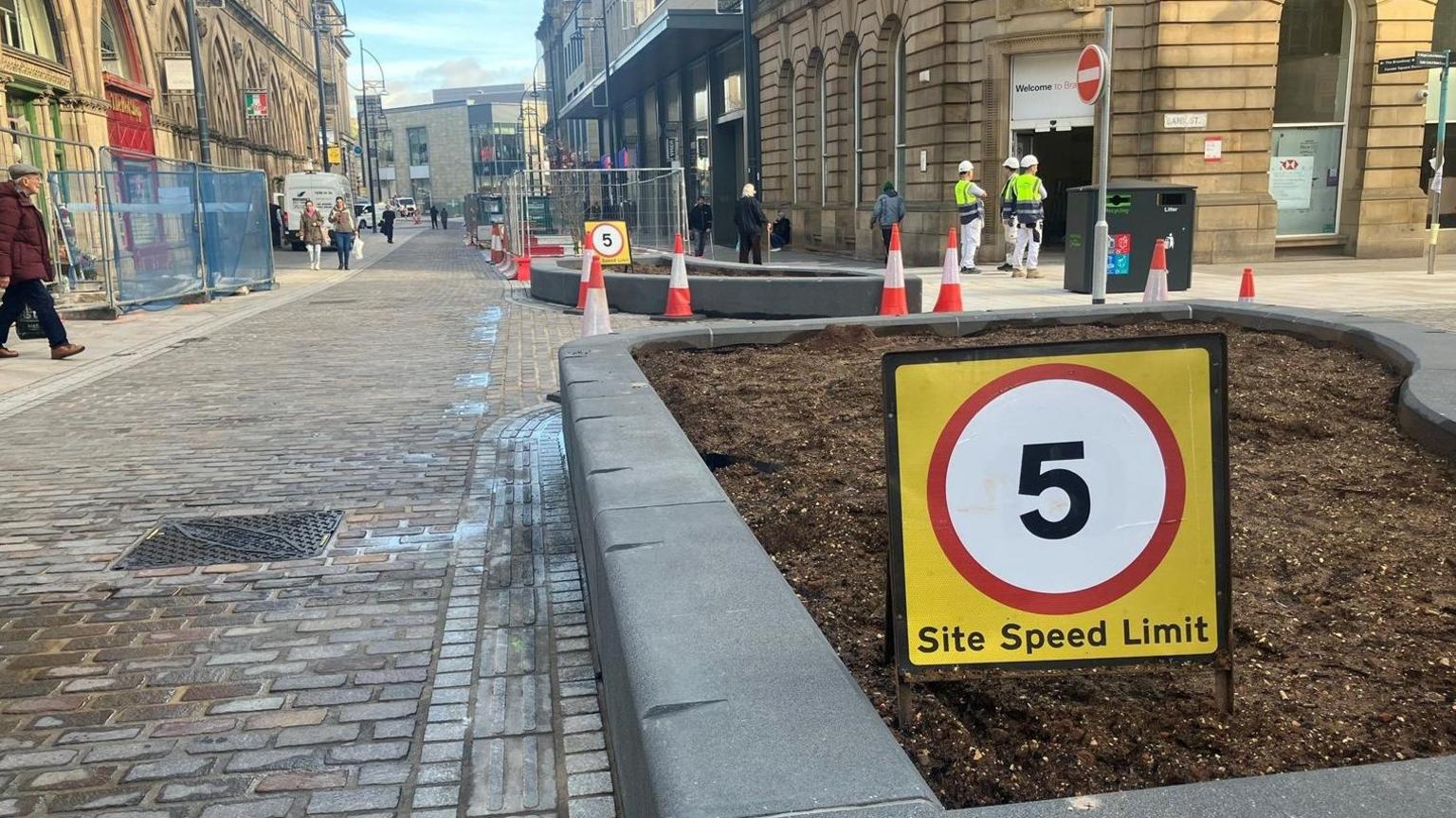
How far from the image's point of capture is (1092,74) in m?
11.9

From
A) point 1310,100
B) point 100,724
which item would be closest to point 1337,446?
point 100,724

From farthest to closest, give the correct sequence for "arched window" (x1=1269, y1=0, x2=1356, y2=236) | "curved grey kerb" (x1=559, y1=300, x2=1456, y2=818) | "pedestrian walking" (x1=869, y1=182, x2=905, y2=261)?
"arched window" (x1=1269, y1=0, x2=1356, y2=236), "pedestrian walking" (x1=869, y1=182, x2=905, y2=261), "curved grey kerb" (x1=559, y1=300, x2=1456, y2=818)

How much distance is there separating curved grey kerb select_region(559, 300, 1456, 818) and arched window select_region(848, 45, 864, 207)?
23.2 metres

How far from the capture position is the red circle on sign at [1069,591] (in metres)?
2.25

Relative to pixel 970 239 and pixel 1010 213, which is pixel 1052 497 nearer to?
pixel 1010 213

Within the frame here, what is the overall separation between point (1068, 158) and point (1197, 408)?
2583 cm

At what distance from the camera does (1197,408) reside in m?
2.28

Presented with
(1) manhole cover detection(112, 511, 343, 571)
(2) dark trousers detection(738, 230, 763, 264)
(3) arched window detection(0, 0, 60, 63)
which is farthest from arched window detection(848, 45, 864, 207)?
(1) manhole cover detection(112, 511, 343, 571)

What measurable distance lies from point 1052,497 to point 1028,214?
16319 mm

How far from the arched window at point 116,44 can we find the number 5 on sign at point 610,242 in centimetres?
2104

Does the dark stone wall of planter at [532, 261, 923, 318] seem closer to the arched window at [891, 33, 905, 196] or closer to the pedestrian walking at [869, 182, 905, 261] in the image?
the pedestrian walking at [869, 182, 905, 261]

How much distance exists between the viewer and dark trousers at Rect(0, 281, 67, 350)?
1072cm

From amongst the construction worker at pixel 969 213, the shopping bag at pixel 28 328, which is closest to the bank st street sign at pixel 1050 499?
the shopping bag at pixel 28 328

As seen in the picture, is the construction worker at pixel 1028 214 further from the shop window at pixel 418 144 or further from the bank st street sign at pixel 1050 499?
the shop window at pixel 418 144
